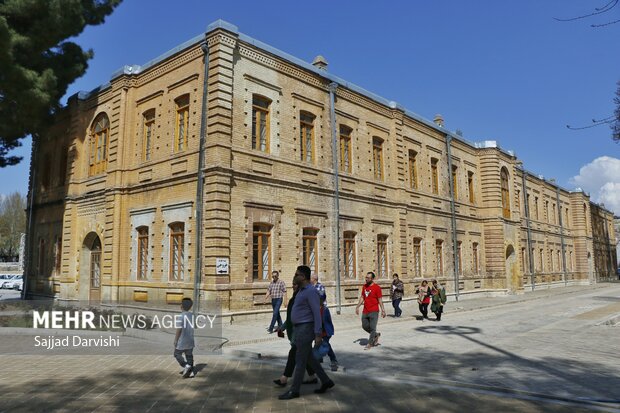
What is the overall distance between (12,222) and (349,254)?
63284mm

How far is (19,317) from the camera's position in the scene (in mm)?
15688

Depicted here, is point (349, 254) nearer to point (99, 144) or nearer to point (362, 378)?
point (99, 144)

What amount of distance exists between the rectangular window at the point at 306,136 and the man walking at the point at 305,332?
1215 centimetres

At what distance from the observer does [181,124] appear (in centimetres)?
1747

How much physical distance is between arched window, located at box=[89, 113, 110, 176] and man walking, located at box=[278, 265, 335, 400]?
15973 millimetres

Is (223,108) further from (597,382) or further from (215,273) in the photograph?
(597,382)

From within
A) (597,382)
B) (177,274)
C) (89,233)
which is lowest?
(597,382)

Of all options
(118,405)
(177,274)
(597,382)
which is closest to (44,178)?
(177,274)

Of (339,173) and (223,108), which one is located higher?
(223,108)

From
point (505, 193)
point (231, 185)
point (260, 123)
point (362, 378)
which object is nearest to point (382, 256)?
point (260, 123)

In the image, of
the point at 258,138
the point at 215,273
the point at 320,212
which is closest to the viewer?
the point at 215,273

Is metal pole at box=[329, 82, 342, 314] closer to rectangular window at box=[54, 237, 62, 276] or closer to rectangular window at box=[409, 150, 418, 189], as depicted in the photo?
rectangular window at box=[409, 150, 418, 189]

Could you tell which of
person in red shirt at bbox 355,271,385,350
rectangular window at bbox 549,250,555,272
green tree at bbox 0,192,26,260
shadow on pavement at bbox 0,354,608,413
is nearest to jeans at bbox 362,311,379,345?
person in red shirt at bbox 355,271,385,350

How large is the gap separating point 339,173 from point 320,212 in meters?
2.22
